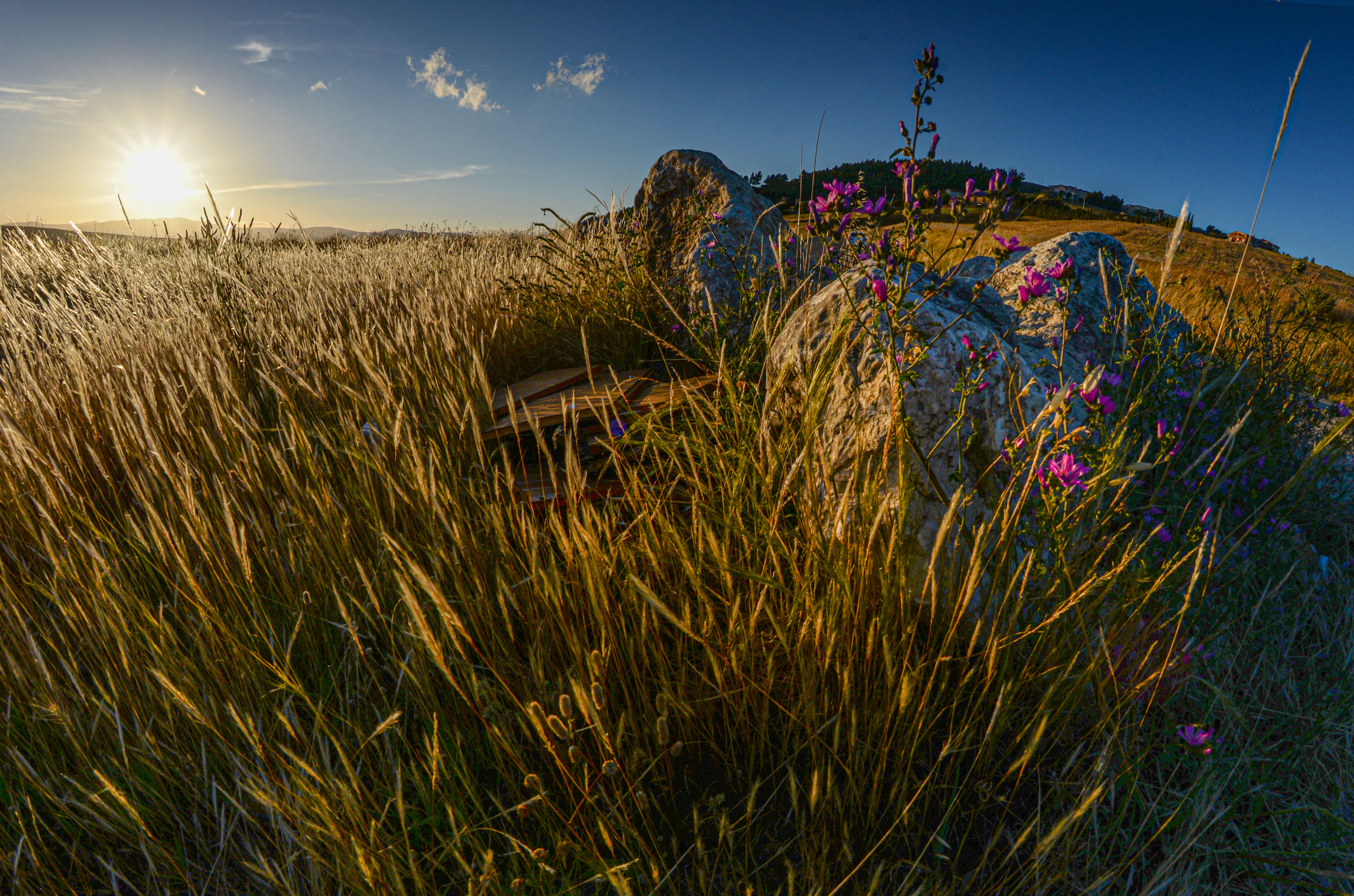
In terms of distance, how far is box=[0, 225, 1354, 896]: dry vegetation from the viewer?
1.07m

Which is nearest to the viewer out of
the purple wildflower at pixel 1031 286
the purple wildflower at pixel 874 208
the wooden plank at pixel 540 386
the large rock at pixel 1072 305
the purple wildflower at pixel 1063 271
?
the purple wildflower at pixel 1031 286

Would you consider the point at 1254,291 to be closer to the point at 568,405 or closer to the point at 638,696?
the point at 568,405

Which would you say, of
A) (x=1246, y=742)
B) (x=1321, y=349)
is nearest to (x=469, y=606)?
(x=1246, y=742)

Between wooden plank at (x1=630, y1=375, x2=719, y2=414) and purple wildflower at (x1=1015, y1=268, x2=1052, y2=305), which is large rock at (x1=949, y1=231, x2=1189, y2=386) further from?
wooden plank at (x1=630, y1=375, x2=719, y2=414)

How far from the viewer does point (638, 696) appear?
50.9 inches

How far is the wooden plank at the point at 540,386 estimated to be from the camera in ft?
8.91

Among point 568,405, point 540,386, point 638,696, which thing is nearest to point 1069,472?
point 638,696

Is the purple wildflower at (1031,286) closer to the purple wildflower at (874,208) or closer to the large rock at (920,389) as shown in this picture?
the large rock at (920,389)

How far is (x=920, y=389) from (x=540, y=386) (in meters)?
1.90

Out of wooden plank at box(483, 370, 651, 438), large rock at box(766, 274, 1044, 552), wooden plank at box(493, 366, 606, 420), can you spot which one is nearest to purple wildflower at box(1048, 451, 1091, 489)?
large rock at box(766, 274, 1044, 552)

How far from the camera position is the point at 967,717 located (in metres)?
1.26

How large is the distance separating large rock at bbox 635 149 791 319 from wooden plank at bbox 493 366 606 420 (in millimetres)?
800

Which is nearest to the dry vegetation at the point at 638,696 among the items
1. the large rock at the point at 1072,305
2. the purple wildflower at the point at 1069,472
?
the purple wildflower at the point at 1069,472

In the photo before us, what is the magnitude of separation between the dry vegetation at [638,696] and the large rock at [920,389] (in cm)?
12
